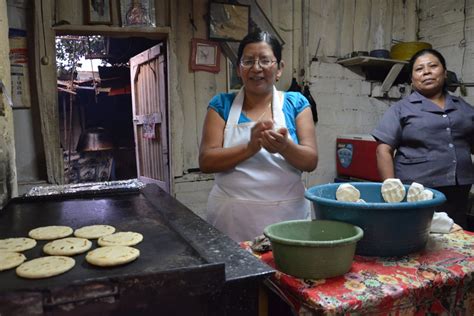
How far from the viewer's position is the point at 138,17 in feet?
11.1

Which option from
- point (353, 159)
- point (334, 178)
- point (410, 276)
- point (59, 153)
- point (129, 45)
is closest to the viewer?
point (410, 276)

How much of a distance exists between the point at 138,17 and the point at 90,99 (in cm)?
505

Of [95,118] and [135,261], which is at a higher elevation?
[95,118]

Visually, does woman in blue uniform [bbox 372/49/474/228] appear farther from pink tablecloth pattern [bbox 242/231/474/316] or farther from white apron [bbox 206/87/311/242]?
pink tablecloth pattern [bbox 242/231/474/316]

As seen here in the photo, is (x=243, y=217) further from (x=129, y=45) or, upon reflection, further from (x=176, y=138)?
(x=129, y=45)

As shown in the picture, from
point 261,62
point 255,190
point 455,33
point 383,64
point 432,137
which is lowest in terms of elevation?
point 255,190

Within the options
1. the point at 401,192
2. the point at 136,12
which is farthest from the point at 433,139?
the point at 136,12

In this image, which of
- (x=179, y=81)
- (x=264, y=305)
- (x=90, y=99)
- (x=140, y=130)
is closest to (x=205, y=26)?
(x=179, y=81)

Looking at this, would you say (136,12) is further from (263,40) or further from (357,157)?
(357,157)

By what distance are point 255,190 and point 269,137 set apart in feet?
1.15

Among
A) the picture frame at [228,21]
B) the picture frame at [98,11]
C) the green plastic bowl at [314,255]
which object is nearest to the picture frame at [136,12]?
the picture frame at [98,11]

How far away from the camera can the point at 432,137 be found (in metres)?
2.17

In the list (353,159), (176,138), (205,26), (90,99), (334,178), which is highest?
(205,26)

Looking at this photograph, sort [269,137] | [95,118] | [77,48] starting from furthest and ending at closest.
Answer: [95,118]
[77,48]
[269,137]
